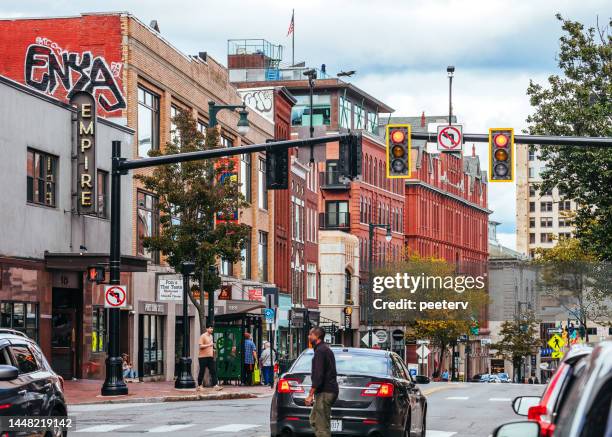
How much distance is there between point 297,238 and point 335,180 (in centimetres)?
2439

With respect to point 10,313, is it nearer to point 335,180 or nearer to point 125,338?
point 125,338

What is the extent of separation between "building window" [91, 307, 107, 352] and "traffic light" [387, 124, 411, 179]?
18008 millimetres

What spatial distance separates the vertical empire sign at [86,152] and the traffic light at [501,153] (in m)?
16.8

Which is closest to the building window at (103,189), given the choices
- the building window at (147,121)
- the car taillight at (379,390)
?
the building window at (147,121)

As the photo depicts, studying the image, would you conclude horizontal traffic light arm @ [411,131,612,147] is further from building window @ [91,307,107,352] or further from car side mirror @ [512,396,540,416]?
building window @ [91,307,107,352]

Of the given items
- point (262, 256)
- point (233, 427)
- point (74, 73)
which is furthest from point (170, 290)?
point (262, 256)

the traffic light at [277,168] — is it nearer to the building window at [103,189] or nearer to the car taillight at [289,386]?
the car taillight at [289,386]

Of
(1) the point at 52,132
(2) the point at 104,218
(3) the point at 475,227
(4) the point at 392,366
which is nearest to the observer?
(4) the point at 392,366

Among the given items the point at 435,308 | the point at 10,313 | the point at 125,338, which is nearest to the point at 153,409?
the point at 10,313

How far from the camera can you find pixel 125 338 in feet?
154

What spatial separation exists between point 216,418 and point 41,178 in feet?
53.3

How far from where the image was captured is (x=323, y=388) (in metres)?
17.6

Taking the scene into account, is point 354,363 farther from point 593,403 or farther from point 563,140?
point 593,403

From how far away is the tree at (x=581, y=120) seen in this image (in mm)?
47531
